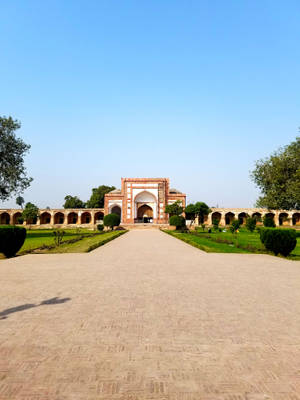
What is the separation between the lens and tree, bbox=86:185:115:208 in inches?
2793

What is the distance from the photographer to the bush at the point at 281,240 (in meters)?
12.1

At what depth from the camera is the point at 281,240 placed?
1221cm

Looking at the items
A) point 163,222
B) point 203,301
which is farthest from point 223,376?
point 163,222

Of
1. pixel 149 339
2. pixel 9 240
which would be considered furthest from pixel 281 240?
pixel 9 240

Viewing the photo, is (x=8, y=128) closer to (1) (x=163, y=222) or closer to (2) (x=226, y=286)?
(2) (x=226, y=286)

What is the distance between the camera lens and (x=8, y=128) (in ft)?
82.4

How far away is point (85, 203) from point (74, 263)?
2794 inches

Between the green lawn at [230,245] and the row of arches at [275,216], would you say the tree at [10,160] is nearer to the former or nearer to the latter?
the green lawn at [230,245]

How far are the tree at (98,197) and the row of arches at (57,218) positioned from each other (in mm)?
6955

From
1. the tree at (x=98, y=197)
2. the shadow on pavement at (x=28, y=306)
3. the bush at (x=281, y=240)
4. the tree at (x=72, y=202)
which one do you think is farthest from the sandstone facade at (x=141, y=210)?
the shadow on pavement at (x=28, y=306)

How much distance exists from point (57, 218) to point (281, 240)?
187 feet

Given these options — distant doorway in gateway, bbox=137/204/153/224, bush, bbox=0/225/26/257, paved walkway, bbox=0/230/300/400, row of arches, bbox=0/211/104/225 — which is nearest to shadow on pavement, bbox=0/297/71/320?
paved walkway, bbox=0/230/300/400

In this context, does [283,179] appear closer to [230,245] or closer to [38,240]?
[230,245]

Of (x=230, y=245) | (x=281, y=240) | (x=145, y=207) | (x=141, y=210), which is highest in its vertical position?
(x=145, y=207)
